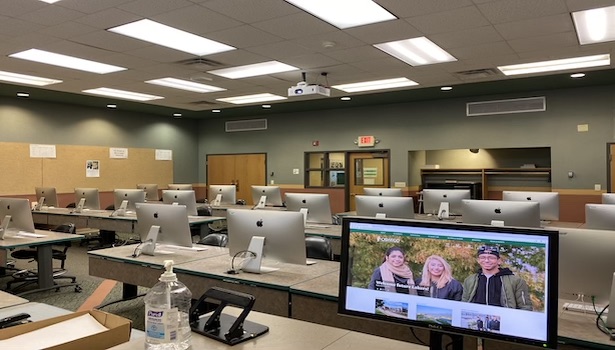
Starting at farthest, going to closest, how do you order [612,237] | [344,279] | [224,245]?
[224,245] → [612,237] → [344,279]

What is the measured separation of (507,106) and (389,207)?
Answer: 4.96m

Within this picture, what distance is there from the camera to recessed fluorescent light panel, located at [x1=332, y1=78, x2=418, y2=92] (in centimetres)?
719

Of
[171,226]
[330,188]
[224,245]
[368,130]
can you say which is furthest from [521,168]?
[171,226]

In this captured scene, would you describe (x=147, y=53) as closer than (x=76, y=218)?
Yes

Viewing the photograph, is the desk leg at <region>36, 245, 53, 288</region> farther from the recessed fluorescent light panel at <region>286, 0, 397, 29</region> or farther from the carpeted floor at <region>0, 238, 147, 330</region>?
the recessed fluorescent light panel at <region>286, 0, 397, 29</region>

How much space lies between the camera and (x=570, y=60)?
591 cm

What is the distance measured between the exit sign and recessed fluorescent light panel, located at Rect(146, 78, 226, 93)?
3.51 m

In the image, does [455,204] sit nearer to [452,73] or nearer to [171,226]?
[452,73]

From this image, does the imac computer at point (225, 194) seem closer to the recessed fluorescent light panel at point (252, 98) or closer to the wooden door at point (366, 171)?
the recessed fluorescent light panel at point (252, 98)

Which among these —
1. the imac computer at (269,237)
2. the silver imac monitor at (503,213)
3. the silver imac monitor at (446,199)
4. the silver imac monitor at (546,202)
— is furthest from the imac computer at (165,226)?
the silver imac monitor at (546,202)

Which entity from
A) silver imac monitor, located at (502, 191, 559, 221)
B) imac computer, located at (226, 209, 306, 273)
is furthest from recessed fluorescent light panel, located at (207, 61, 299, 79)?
imac computer, located at (226, 209, 306, 273)

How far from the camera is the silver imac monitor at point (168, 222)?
3.43m

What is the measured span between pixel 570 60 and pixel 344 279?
5.80 m

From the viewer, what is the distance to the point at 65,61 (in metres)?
5.85
